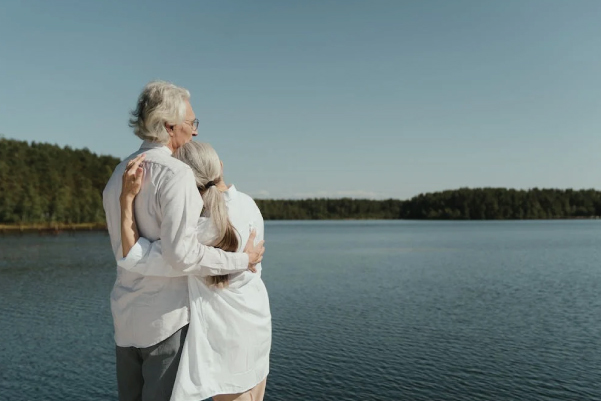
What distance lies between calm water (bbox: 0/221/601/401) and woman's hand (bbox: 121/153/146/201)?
10.9m

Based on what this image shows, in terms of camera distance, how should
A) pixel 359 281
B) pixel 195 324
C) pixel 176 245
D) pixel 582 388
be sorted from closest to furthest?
pixel 176 245 < pixel 195 324 < pixel 582 388 < pixel 359 281

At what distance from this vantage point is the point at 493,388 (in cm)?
1298

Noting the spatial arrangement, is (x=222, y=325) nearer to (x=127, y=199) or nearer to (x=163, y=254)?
(x=163, y=254)

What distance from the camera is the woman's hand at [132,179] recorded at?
8.02 ft

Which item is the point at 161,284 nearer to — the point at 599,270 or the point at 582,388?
the point at 582,388

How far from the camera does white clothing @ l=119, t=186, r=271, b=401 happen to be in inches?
97.2

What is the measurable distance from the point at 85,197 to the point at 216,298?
12594 centimetres

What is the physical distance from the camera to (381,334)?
18016 millimetres

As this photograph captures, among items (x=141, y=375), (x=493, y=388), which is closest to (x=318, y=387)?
(x=493, y=388)

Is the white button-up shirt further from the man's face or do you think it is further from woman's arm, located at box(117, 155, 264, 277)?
the man's face

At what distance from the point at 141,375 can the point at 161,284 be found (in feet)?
1.72

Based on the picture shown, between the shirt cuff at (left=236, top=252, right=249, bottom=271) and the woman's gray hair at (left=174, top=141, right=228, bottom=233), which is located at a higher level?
the woman's gray hair at (left=174, top=141, right=228, bottom=233)

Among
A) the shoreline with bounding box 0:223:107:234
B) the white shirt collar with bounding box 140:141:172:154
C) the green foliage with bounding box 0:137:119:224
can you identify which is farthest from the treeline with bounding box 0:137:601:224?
the white shirt collar with bounding box 140:141:172:154

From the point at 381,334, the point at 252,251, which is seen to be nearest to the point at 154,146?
the point at 252,251
